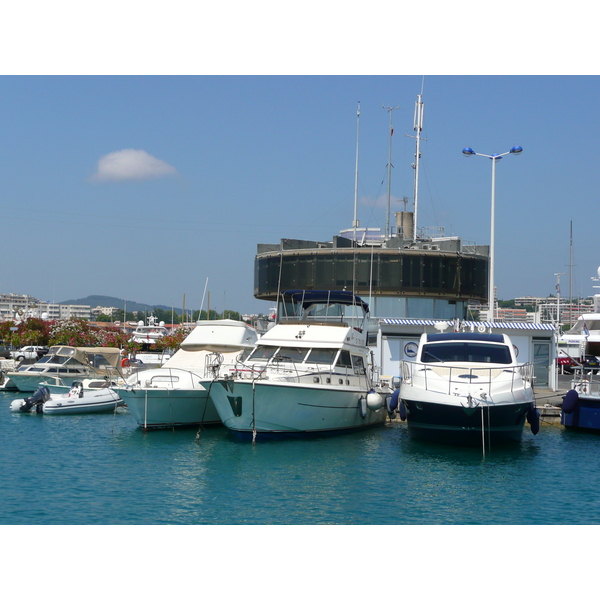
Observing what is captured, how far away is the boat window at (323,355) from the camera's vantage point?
2545 cm

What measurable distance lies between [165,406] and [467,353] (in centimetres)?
1096

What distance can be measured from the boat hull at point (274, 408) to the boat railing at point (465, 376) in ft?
9.50

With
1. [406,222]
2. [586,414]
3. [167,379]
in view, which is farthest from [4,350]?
[586,414]

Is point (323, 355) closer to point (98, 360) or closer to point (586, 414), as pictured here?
point (586, 414)

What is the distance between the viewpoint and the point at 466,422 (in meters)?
21.8

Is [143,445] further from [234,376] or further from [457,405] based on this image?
[457,405]

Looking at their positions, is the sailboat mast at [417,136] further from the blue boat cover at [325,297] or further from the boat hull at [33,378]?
the boat hull at [33,378]

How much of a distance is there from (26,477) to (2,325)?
199 ft

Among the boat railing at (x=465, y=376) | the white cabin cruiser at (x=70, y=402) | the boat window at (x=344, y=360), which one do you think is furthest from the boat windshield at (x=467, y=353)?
the white cabin cruiser at (x=70, y=402)

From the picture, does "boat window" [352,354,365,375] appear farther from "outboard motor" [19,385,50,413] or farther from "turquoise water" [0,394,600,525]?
"outboard motor" [19,385,50,413]

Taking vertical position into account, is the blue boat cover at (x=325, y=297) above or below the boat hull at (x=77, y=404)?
above

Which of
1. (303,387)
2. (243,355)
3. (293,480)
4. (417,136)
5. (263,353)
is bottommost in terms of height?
(293,480)

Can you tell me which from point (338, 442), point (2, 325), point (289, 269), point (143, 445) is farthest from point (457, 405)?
point (2, 325)
